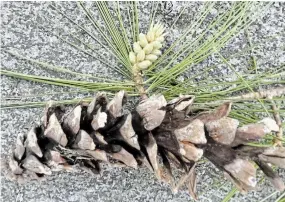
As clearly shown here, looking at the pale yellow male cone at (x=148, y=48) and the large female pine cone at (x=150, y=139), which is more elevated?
the pale yellow male cone at (x=148, y=48)

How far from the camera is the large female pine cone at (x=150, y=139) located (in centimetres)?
55

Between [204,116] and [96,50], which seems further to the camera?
[96,50]

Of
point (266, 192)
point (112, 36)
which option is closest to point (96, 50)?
point (112, 36)

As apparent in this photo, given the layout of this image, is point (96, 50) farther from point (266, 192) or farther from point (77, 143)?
point (266, 192)

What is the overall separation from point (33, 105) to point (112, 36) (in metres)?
0.12

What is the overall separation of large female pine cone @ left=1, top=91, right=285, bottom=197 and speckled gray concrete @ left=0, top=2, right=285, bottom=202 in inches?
3.2

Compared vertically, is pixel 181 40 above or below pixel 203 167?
above

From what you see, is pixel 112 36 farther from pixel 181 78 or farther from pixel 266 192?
pixel 266 192

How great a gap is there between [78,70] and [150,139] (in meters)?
0.16

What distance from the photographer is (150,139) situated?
1.88 ft

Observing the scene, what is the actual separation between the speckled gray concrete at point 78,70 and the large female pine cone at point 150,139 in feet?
0.26

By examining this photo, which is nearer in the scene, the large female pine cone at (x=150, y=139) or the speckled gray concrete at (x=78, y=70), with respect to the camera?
the large female pine cone at (x=150, y=139)

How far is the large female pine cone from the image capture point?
0.55 m

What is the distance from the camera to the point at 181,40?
0.68 m
